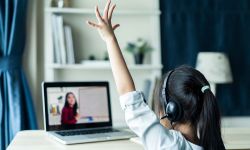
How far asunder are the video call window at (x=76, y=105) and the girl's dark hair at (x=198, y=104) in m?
0.80

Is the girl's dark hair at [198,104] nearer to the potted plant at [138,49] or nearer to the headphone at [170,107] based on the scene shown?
the headphone at [170,107]

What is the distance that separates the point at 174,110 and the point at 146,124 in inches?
4.2

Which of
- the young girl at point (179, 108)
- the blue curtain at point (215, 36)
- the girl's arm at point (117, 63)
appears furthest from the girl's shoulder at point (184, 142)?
the blue curtain at point (215, 36)

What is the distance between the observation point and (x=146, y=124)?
1.01 metres

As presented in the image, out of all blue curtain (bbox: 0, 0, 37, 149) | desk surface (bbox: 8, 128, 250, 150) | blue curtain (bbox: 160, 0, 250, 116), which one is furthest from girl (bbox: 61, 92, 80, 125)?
blue curtain (bbox: 160, 0, 250, 116)

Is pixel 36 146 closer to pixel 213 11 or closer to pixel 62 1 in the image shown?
pixel 62 1

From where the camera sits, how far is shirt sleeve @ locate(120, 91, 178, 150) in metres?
1.01

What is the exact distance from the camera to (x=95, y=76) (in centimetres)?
298

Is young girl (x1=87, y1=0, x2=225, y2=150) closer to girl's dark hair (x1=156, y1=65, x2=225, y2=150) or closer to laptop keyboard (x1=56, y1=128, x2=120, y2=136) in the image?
girl's dark hair (x1=156, y1=65, x2=225, y2=150)

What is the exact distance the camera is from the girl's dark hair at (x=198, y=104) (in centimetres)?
108

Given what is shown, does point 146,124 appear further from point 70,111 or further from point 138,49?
point 138,49

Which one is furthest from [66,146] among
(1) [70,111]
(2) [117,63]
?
(2) [117,63]

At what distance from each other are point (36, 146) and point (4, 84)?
53.9 inches

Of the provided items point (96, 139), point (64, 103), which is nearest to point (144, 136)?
point (96, 139)
